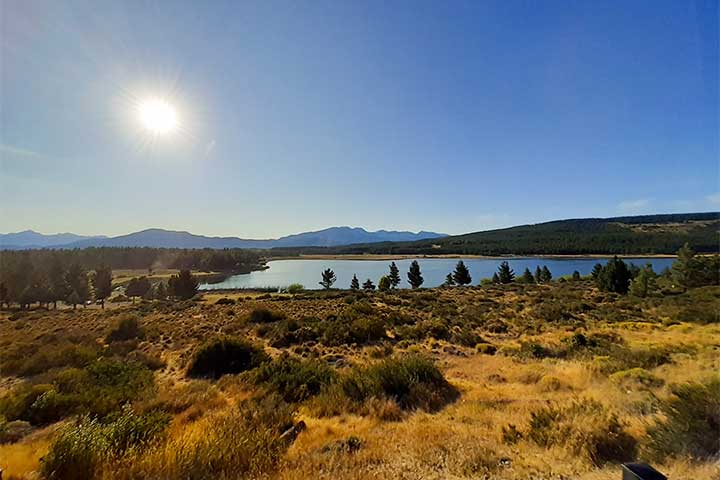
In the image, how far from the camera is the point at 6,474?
12.1 ft

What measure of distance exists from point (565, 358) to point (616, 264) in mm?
29852

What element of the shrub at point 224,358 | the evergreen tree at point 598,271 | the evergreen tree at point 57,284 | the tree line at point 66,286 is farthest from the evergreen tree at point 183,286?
the evergreen tree at point 598,271

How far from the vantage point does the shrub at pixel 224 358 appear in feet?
33.6

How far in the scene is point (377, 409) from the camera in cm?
573

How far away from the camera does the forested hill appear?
115125mm

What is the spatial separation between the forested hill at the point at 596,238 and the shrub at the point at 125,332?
427 feet

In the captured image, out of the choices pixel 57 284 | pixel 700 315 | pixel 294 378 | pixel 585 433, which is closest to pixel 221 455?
pixel 294 378

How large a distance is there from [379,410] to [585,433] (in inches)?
124

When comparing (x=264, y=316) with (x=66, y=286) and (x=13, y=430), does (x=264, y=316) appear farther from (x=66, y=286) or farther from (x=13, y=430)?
(x=66, y=286)

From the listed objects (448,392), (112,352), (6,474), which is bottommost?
(112,352)

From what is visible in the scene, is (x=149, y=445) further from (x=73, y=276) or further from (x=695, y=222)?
(x=695, y=222)

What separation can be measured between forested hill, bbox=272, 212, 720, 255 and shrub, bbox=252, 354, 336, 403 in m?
126

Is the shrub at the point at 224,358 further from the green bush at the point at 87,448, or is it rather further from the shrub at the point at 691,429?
the shrub at the point at 691,429

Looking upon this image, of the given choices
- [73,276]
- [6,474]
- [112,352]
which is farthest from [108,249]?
[6,474]
